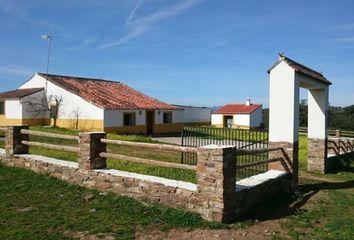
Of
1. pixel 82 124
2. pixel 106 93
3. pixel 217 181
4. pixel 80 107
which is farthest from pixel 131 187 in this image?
pixel 106 93

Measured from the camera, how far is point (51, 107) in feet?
104

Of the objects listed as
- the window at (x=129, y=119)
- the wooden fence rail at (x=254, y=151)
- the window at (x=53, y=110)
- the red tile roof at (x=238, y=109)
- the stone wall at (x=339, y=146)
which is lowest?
the stone wall at (x=339, y=146)

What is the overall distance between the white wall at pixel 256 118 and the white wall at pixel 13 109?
1008 inches

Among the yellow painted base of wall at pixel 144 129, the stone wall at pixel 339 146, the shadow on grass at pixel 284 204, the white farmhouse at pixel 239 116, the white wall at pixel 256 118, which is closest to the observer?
the shadow on grass at pixel 284 204

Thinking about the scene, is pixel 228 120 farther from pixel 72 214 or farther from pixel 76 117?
pixel 72 214

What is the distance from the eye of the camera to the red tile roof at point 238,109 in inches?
1804

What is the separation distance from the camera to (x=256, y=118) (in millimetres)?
46344

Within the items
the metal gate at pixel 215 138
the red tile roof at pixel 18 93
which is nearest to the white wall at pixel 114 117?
the red tile roof at pixel 18 93

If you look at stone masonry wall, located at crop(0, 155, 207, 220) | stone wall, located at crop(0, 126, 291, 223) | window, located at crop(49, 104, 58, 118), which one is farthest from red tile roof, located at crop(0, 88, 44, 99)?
stone wall, located at crop(0, 126, 291, 223)

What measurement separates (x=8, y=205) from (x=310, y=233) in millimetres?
5656

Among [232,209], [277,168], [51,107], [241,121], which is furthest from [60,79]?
[232,209]

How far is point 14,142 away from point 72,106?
1961 cm

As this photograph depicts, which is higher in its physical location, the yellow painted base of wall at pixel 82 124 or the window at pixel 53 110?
the window at pixel 53 110

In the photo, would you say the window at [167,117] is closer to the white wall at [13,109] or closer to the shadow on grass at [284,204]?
the white wall at [13,109]
